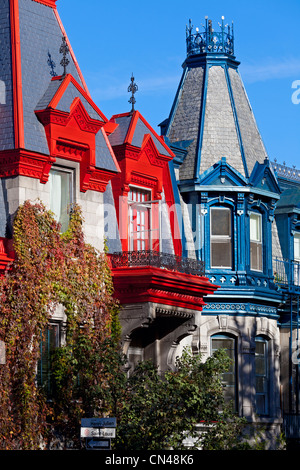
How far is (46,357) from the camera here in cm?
2852

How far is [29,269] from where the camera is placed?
2752 centimetres

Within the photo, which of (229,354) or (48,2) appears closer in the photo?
(48,2)

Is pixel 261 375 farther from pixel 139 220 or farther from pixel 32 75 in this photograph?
pixel 32 75

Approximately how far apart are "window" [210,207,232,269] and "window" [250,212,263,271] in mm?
903

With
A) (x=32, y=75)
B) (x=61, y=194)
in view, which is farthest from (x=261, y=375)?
(x=32, y=75)

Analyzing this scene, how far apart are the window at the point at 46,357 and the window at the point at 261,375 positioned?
9.44 meters

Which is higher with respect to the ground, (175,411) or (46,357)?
(46,357)

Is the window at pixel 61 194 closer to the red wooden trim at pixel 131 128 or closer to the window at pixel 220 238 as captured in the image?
the red wooden trim at pixel 131 128

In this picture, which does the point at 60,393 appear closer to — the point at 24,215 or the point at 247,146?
the point at 24,215

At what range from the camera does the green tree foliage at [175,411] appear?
26.7 metres

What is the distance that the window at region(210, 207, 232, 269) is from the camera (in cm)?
3597

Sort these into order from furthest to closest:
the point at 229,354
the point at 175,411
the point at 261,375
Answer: the point at 261,375 → the point at 229,354 → the point at 175,411

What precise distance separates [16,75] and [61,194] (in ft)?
10.2
